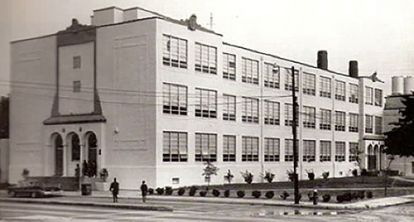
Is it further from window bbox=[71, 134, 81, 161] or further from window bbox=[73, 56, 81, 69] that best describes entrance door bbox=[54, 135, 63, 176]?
window bbox=[73, 56, 81, 69]

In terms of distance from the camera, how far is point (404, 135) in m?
5.03

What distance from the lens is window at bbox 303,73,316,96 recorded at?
326 inches

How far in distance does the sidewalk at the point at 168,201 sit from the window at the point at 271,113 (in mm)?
1728

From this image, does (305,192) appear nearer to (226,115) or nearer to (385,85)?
(226,115)

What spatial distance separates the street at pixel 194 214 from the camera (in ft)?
21.7

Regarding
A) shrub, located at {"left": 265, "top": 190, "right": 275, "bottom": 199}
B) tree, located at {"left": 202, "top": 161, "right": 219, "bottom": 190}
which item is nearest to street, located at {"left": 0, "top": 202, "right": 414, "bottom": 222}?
shrub, located at {"left": 265, "top": 190, "right": 275, "bottom": 199}

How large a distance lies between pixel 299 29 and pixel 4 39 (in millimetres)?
2251

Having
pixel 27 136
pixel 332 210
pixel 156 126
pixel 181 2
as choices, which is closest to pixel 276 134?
pixel 156 126

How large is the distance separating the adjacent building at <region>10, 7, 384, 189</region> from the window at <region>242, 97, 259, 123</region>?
2 centimetres

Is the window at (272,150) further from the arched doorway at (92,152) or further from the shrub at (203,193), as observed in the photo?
the arched doorway at (92,152)

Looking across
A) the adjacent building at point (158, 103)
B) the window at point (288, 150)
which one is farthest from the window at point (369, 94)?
the window at point (288, 150)

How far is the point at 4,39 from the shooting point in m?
5.46

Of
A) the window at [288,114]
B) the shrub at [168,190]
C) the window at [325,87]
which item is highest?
the window at [325,87]

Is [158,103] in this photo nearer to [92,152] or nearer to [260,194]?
[92,152]
